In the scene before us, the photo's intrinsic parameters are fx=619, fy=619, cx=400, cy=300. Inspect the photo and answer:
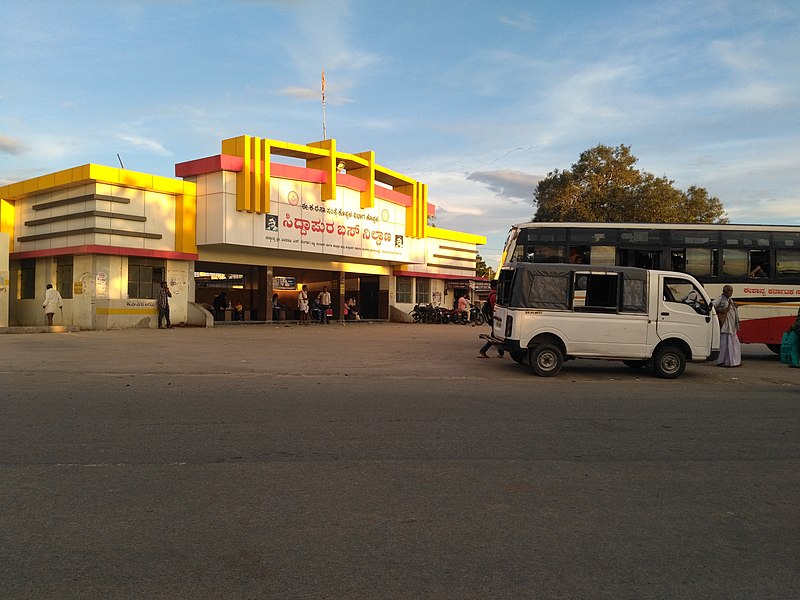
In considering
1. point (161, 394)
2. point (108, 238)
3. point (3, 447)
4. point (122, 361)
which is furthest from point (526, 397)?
point (108, 238)

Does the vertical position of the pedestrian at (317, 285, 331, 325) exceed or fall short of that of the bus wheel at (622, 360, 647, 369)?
it exceeds it

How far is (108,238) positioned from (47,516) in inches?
861

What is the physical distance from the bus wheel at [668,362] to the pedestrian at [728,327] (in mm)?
2433

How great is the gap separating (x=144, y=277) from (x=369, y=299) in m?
16.3

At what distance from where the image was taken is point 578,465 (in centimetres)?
586

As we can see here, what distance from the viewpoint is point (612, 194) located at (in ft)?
126

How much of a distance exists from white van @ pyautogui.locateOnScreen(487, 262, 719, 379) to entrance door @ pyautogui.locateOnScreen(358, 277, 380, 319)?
26.8m

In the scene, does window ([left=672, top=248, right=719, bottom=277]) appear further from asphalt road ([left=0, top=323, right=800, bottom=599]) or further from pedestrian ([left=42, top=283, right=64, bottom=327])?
pedestrian ([left=42, top=283, right=64, bottom=327])

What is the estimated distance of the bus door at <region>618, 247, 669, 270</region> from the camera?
16.0m

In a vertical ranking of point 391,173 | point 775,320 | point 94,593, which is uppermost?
point 391,173

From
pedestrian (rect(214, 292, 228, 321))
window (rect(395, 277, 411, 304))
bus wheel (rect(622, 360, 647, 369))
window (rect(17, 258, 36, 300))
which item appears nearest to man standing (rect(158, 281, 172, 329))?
window (rect(17, 258, 36, 300))

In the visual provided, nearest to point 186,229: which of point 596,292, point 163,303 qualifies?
point 163,303

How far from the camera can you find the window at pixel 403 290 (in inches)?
1525

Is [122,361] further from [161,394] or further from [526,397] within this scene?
[526,397]
